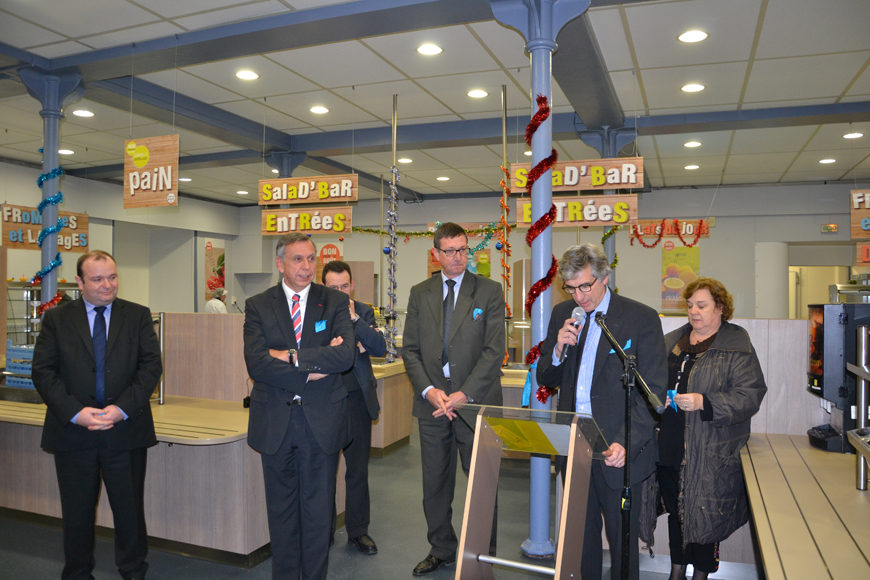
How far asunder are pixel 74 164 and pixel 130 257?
2278 millimetres

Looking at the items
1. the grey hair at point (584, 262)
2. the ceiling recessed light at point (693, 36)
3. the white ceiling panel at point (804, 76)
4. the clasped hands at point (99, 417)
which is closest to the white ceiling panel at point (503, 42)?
the ceiling recessed light at point (693, 36)

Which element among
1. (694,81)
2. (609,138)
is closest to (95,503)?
(694,81)

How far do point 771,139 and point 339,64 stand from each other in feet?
18.6

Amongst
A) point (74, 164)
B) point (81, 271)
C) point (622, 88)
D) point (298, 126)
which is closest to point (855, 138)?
point (622, 88)

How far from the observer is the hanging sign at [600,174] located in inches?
205

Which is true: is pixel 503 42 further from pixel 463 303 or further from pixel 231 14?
pixel 463 303

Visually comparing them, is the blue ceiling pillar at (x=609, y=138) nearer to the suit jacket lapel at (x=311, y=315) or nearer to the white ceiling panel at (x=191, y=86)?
the white ceiling panel at (x=191, y=86)

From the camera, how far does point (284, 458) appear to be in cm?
287

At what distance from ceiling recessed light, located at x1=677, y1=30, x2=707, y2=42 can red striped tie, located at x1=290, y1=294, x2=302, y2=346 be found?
12.7ft

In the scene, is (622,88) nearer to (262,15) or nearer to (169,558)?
(262,15)

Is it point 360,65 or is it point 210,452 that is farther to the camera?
point 360,65

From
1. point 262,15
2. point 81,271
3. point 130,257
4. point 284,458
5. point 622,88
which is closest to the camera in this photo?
point 284,458

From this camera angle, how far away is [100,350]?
317 centimetres

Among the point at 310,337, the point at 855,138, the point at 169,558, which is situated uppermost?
the point at 855,138
